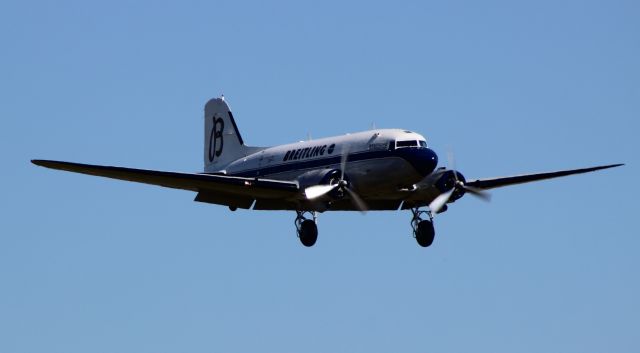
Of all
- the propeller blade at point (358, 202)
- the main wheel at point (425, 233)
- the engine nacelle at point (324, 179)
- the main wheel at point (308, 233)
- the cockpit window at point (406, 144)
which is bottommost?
the main wheel at point (425, 233)

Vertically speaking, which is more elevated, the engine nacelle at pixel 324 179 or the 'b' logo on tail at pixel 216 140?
the 'b' logo on tail at pixel 216 140

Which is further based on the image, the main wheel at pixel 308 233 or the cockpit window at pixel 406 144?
the main wheel at pixel 308 233

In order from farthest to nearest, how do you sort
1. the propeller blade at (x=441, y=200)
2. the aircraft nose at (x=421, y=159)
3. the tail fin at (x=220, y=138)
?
the tail fin at (x=220, y=138), the propeller blade at (x=441, y=200), the aircraft nose at (x=421, y=159)

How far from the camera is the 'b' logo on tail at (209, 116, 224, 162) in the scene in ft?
217

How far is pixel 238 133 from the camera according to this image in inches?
2594

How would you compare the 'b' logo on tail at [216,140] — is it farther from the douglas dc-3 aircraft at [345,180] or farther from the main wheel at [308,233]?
the main wheel at [308,233]

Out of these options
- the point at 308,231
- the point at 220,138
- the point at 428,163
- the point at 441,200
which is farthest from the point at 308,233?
the point at 220,138

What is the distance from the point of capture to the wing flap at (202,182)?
52062mm

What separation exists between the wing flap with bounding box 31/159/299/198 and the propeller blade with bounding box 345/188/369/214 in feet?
7.74

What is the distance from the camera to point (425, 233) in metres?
55.2

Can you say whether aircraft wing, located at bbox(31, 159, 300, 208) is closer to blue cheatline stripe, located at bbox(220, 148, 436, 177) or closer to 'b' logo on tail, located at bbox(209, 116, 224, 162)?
blue cheatline stripe, located at bbox(220, 148, 436, 177)

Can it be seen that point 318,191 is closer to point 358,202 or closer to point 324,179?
point 324,179

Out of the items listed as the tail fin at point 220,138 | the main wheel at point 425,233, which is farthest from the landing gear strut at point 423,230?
the tail fin at point 220,138

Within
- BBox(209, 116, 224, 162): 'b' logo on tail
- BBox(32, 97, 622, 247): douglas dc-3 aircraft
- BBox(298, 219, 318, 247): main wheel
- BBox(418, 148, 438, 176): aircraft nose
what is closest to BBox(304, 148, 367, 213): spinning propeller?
BBox(32, 97, 622, 247): douglas dc-3 aircraft
